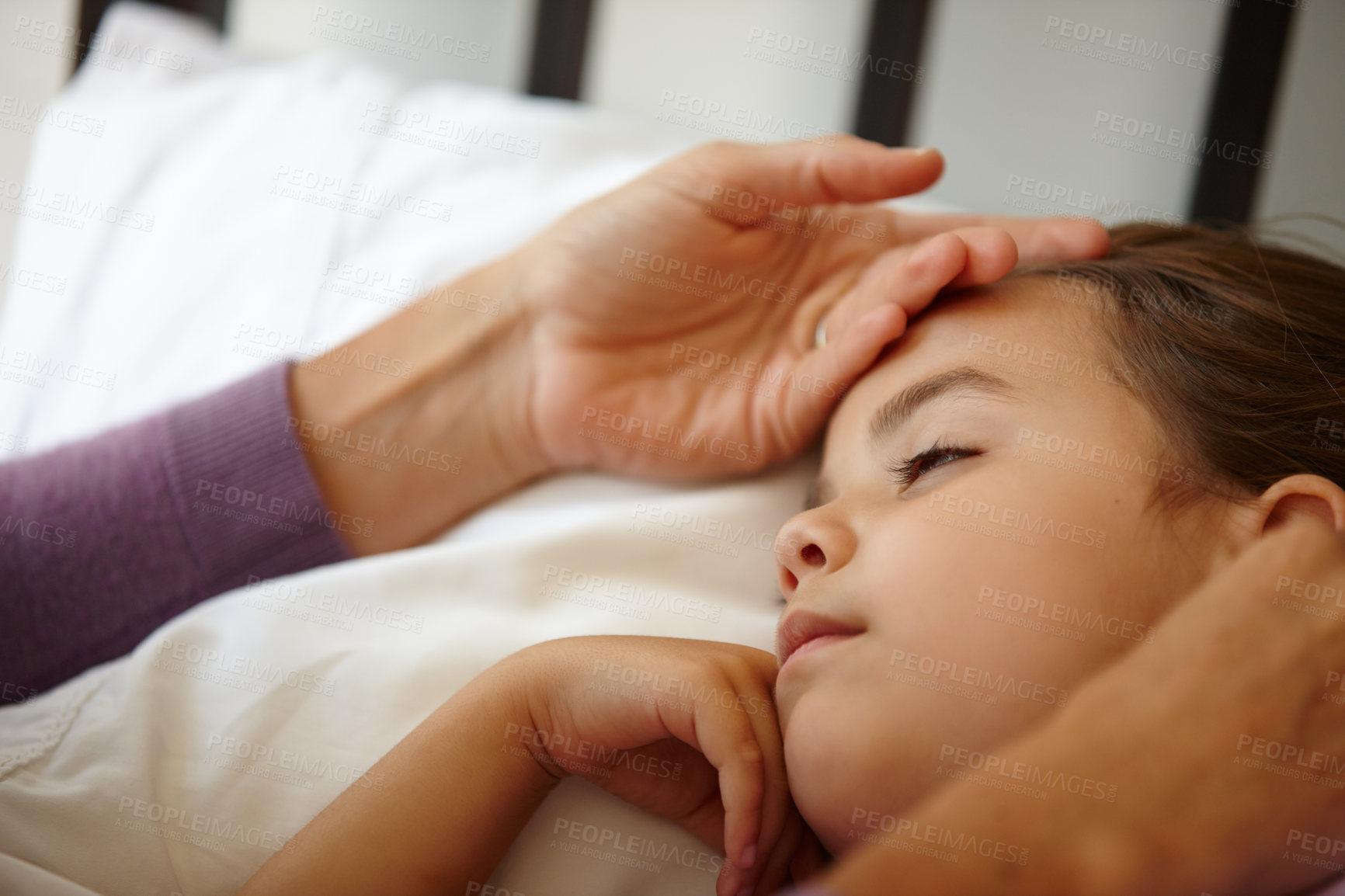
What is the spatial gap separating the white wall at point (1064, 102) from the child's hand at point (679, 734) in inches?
52.7

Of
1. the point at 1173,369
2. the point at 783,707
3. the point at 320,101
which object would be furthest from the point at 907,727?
the point at 320,101

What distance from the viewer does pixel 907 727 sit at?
0.76 meters

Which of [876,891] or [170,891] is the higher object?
[876,891]

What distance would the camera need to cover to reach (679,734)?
0.80 meters

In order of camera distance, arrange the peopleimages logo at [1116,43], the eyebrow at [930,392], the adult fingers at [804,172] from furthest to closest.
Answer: the peopleimages logo at [1116,43] → the adult fingers at [804,172] → the eyebrow at [930,392]

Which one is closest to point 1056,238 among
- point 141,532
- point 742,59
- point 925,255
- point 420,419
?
point 925,255

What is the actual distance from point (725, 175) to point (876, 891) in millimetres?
890

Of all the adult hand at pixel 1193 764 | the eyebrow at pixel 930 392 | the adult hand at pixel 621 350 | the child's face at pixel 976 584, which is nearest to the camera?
the adult hand at pixel 1193 764

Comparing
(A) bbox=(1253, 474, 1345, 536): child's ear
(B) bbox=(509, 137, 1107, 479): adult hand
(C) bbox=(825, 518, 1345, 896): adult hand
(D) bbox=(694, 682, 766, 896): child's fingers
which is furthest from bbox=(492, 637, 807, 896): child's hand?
(A) bbox=(1253, 474, 1345, 536): child's ear

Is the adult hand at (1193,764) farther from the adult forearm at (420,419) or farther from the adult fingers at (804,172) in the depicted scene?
the adult forearm at (420,419)

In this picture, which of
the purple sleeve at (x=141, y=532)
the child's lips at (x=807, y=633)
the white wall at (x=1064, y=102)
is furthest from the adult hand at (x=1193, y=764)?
the white wall at (x=1064, y=102)

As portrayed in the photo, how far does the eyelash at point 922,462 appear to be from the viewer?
0.84 meters

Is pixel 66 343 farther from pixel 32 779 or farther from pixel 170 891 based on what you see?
pixel 170 891

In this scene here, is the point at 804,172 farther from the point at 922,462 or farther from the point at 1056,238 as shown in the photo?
the point at 922,462
